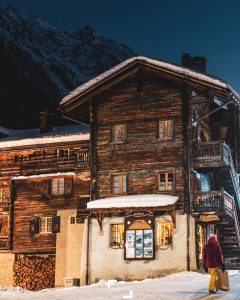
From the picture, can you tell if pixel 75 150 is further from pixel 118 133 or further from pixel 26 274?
pixel 26 274

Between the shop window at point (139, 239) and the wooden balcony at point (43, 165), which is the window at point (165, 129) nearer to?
the shop window at point (139, 239)

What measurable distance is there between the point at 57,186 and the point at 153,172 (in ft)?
29.7

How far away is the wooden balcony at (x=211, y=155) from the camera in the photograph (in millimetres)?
30422

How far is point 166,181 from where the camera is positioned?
31750mm

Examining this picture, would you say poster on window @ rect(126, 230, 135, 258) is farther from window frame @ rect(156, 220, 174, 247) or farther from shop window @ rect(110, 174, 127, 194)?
shop window @ rect(110, 174, 127, 194)

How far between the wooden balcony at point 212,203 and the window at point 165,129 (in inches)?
155

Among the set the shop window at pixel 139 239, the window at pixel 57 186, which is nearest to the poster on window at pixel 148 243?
the shop window at pixel 139 239

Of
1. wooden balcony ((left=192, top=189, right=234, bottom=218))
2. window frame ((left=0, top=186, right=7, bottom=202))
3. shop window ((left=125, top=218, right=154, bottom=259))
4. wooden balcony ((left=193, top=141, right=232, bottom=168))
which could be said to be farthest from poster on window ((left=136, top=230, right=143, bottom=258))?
window frame ((left=0, top=186, right=7, bottom=202))

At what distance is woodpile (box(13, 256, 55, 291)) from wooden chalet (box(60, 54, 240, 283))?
8.19 metres

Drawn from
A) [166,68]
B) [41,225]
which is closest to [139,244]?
[166,68]

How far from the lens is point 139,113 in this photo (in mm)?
33219

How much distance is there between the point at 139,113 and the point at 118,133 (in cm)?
181

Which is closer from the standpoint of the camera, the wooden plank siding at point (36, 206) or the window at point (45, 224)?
the wooden plank siding at point (36, 206)

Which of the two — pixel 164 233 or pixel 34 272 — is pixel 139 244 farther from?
pixel 34 272
